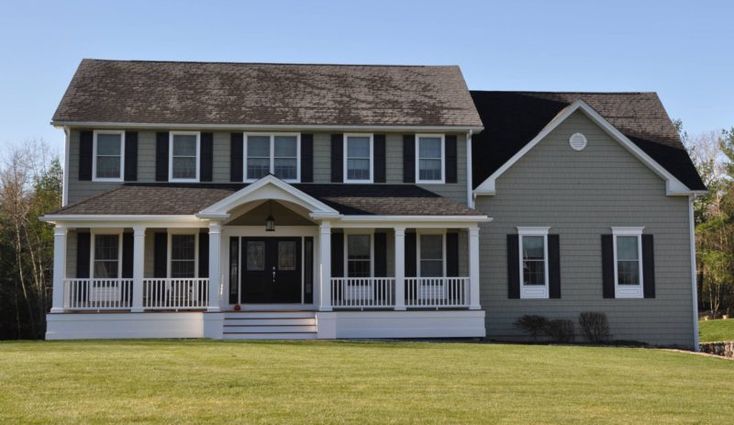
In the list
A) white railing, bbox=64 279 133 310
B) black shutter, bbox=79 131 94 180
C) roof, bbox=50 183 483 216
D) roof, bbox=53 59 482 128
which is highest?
roof, bbox=53 59 482 128

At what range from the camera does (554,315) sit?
21281mm

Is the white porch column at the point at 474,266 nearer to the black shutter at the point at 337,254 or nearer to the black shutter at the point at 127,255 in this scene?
the black shutter at the point at 337,254

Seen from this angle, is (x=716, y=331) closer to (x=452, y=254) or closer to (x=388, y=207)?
A: (x=452, y=254)

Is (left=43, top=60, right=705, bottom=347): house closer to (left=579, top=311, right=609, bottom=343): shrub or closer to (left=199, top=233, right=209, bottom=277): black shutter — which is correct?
(left=199, top=233, right=209, bottom=277): black shutter

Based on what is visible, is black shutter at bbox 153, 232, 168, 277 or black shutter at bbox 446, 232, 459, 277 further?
black shutter at bbox 446, 232, 459, 277

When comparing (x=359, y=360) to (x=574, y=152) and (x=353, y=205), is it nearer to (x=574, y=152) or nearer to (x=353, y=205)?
(x=353, y=205)

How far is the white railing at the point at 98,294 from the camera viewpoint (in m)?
19.2

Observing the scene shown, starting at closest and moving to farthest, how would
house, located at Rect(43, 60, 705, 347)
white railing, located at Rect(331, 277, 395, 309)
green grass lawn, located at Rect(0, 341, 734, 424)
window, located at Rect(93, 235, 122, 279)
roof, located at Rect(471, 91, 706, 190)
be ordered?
green grass lawn, located at Rect(0, 341, 734, 424) → white railing, located at Rect(331, 277, 395, 309) → house, located at Rect(43, 60, 705, 347) → window, located at Rect(93, 235, 122, 279) → roof, located at Rect(471, 91, 706, 190)

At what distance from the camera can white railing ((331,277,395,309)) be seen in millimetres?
20000

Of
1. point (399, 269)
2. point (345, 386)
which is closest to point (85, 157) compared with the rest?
point (399, 269)

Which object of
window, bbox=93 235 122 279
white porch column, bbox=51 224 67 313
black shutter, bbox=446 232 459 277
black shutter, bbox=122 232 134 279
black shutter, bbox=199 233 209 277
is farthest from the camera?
black shutter, bbox=446 232 459 277

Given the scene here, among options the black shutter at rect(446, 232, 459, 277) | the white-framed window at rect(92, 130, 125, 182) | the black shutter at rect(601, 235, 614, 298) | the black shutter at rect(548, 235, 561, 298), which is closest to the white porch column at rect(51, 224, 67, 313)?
the white-framed window at rect(92, 130, 125, 182)

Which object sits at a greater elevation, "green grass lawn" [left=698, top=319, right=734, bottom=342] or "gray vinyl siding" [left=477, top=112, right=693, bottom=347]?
"gray vinyl siding" [left=477, top=112, right=693, bottom=347]

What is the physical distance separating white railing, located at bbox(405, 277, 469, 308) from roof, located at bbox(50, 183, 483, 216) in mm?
Answer: 1865
